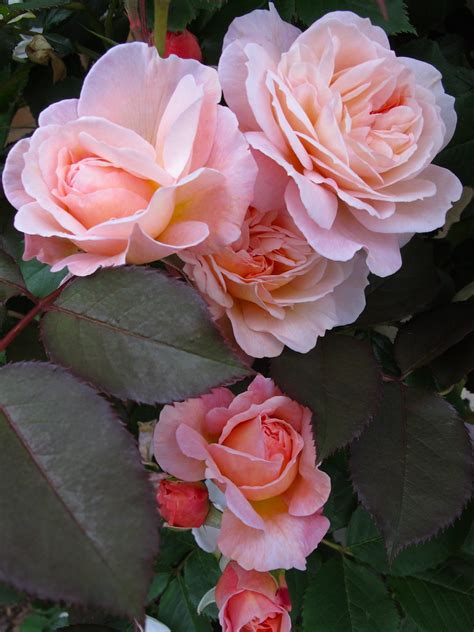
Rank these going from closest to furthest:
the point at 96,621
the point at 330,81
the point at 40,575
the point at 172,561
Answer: the point at 40,575 < the point at 330,81 < the point at 96,621 < the point at 172,561

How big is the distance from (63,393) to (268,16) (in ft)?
0.68

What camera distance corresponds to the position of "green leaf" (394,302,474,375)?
0.44 m

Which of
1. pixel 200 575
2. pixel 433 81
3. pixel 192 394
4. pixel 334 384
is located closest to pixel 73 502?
pixel 192 394

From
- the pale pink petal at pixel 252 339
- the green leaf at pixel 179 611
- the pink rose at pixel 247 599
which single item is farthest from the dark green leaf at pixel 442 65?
the green leaf at pixel 179 611

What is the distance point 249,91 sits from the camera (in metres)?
0.30

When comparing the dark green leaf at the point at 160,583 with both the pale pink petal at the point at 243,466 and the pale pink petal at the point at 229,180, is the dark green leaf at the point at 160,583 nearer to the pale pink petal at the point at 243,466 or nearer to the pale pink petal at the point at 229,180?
the pale pink petal at the point at 243,466

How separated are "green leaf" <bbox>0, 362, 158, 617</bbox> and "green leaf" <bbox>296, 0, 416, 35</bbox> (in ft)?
0.92

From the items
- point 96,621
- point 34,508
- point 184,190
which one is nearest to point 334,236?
point 184,190

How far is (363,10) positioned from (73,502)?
0.34m

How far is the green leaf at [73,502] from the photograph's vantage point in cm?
22

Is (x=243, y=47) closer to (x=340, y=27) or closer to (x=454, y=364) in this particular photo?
(x=340, y=27)

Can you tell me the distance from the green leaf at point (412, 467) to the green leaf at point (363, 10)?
0.22 m

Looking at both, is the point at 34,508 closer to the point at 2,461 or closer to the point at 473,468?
the point at 2,461

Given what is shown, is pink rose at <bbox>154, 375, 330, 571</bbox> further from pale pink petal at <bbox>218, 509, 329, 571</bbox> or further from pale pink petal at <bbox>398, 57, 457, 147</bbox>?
pale pink petal at <bbox>398, 57, 457, 147</bbox>
